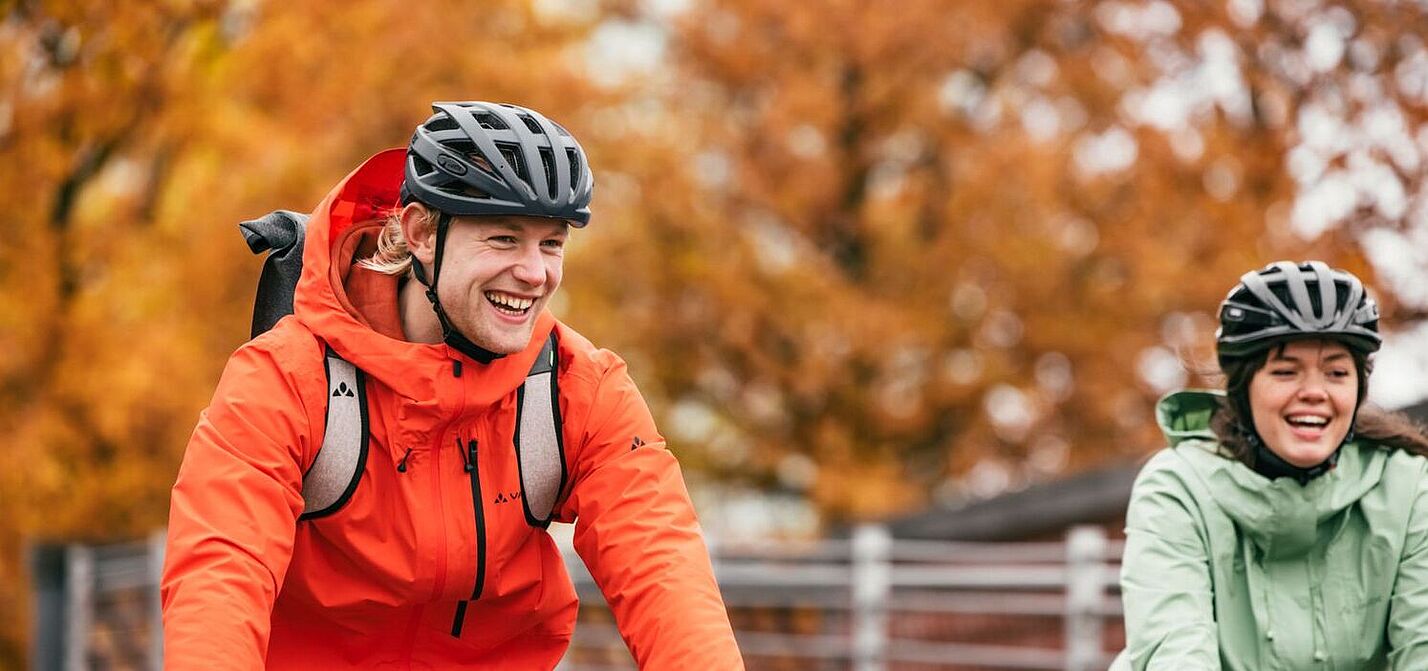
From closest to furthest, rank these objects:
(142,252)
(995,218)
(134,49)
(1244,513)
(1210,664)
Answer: (1210,664) → (1244,513) → (134,49) → (142,252) → (995,218)

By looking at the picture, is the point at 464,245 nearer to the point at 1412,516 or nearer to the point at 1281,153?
the point at 1412,516

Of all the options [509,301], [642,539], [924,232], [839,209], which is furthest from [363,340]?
[839,209]

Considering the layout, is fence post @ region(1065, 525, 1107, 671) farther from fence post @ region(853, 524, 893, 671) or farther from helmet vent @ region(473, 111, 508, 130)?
helmet vent @ region(473, 111, 508, 130)

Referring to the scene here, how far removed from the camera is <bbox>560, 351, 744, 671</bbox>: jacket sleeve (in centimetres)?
386

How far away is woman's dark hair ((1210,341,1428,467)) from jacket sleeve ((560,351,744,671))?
1.64 meters

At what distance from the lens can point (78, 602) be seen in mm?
14883

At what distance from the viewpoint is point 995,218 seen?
776 inches

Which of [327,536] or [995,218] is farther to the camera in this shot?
[995,218]

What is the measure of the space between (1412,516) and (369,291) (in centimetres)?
251

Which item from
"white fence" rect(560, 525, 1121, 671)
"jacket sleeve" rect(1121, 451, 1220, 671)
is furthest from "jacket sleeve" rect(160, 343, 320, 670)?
"white fence" rect(560, 525, 1121, 671)

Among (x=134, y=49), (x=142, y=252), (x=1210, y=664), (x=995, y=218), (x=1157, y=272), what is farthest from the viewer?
(x=995, y=218)

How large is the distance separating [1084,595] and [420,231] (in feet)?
27.5

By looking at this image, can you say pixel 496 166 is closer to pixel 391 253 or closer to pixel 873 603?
pixel 391 253

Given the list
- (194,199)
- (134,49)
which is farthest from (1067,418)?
(134,49)
